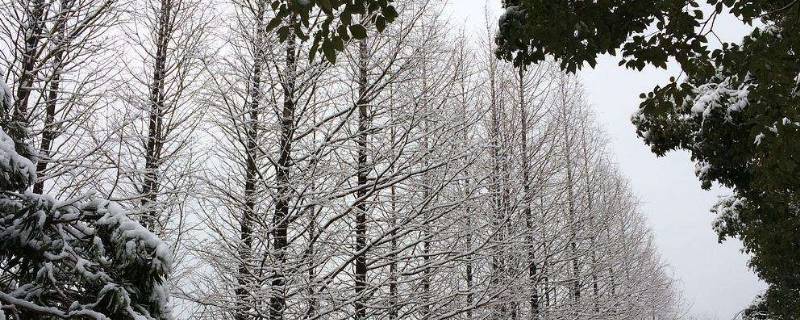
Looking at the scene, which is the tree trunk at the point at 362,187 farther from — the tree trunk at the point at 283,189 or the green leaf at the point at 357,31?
the green leaf at the point at 357,31

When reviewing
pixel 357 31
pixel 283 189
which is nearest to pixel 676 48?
pixel 357 31

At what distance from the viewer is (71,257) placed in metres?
2.84

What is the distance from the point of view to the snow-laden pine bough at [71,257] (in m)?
2.70

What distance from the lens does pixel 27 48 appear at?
5.60 metres

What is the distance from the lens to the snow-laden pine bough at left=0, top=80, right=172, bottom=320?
2.70 m

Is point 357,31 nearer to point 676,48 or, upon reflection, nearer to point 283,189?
point 676,48

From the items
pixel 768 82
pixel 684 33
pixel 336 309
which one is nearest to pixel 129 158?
pixel 336 309

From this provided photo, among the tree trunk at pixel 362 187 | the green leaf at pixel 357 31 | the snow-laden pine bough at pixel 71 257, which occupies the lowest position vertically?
the snow-laden pine bough at pixel 71 257

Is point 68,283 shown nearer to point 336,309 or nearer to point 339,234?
point 336,309

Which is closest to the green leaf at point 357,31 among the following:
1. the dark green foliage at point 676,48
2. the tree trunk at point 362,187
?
the dark green foliage at point 676,48

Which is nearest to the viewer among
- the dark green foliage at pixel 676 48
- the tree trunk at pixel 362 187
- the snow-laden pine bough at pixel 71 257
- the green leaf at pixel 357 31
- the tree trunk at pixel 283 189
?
the green leaf at pixel 357 31

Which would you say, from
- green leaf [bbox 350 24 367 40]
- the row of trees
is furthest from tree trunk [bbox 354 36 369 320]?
green leaf [bbox 350 24 367 40]

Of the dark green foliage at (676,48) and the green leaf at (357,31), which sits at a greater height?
the dark green foliage at (676,48)

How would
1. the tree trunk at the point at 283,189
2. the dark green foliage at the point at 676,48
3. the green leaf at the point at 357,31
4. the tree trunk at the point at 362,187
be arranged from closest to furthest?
the green leaf at the point at 357,31 → the dark green foliage at the point at 676,48 → the tree trunk at the point at 283,189 → the tree trunk at the point at 362,187
